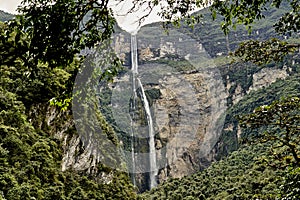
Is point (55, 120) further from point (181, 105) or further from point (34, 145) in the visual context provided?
point (181, 105)

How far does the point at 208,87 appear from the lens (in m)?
49.6

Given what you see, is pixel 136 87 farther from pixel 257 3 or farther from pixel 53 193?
pixel 257 3

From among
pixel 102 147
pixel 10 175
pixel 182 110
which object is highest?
pixel 10 175

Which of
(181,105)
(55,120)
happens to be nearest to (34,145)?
(55,120)

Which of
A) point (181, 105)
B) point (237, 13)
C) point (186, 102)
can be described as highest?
point (237, 13)

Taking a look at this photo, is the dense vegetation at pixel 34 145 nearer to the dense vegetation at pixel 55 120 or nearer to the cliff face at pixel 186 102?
the dense vegetation at pixel 55 120

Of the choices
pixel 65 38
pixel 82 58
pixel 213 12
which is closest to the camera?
pixel 65 38

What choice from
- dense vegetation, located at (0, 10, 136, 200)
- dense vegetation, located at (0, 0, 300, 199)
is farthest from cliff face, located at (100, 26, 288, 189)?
dense vegetation, located at (0, 0, 300, 199)

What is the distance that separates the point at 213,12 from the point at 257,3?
0.31 meters

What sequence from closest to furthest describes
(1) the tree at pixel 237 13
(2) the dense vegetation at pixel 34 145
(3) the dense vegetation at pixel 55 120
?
1. (3) the dense vegetation at pixel 55 120
2. (1) the tree at pixel 237 13
3. (2) the dense vegetation at pixel 34 145

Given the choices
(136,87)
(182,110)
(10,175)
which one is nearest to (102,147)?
(10,175)

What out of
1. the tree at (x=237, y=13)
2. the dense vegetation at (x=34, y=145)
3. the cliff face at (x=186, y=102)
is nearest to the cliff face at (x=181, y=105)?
the cliff face at (x=186, y=102)

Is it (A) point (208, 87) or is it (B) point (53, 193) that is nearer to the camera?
(B) point (53, 193)

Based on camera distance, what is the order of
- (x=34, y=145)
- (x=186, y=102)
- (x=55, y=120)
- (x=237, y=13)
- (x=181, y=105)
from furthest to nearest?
(x=186, y=102)
(x=181, y=105)
(x=55, y=120)
(x=34, y=145)
(x=237, y=13)
